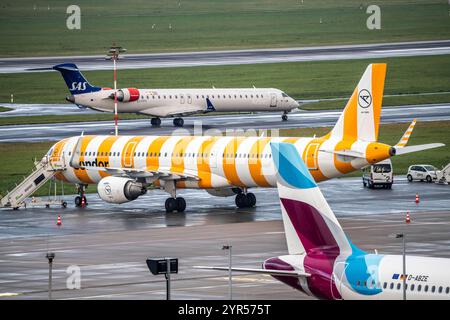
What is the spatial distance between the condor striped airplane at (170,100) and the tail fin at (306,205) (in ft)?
297

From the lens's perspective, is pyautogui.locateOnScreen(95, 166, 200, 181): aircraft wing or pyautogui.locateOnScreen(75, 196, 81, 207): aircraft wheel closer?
pyautogui.locateOnScreen(95, 166, 200, 181): aircraft wing

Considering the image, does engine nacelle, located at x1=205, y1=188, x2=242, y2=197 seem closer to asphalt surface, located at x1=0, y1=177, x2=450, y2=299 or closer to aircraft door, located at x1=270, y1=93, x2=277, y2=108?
asphalt surface, located at x1=0, y1=177, x2=450, y2=299

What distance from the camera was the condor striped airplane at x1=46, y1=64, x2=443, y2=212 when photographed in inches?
2525

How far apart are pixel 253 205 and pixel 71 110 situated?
221 feet


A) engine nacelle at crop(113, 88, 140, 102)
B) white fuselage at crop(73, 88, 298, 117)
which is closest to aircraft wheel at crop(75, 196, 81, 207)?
engine nacelle at crop(113, 88, 140, 102)

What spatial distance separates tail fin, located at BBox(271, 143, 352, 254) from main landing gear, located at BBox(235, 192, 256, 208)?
39.6 m

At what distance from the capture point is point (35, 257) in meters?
51.7

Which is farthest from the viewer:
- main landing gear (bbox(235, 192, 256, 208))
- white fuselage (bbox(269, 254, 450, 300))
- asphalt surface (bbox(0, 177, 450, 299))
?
main landing gear (bbox(235, 192, 256, 208))

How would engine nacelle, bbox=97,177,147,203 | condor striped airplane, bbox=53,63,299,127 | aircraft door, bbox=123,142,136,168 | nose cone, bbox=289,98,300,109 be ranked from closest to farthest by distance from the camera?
engine nacelle, bbox=97,177,147,203 < aircraft door, bbox=123,142,136,168 < condor striped airplane, bbox=53,63,299,127 < nose cone, bbox=289,98,300,109

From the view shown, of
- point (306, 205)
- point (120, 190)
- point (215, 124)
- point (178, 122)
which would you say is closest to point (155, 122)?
point (178, 122)

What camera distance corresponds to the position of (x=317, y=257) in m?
30.4

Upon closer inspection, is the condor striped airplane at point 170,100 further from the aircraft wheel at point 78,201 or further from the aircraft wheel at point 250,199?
the aircraft wheel at point 250,199

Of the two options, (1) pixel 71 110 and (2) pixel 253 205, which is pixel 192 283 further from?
(1) pixel 71 110

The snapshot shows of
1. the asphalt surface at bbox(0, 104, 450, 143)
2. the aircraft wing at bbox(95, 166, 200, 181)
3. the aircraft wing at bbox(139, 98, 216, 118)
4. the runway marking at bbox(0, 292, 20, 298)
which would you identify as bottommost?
the runway marking at bbox(0, 292, 20, 298)
